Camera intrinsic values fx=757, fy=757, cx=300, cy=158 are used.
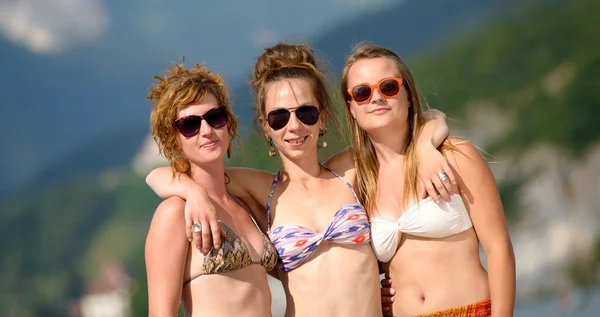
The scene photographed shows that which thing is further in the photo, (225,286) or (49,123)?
(49,123)

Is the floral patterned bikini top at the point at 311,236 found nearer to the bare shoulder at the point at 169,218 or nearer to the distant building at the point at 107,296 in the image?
the bare shoulder at the point at 169,218

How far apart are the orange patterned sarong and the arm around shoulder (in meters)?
1.00

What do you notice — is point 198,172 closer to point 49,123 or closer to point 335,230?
point 335,230

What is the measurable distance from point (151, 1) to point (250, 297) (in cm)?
879

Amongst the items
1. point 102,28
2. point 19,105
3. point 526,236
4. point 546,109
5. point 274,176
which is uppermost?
point 102,28

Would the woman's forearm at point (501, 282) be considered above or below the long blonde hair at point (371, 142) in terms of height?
below

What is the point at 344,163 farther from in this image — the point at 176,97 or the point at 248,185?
the point at 176,97

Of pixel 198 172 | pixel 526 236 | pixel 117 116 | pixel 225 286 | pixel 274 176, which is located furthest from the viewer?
pixel 117 116

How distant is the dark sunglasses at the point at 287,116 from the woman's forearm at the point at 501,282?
0.91 meters

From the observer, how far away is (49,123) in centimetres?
1027

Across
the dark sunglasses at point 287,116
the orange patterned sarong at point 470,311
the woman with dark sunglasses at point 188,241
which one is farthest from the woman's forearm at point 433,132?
the woman with dark sunglasses at point 188,241

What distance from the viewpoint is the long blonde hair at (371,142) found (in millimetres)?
3106

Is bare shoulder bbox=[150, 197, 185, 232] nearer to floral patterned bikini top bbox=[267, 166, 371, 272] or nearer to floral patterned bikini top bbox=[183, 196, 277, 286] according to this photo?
floral patterned bikini top bbox=[183, 196, 277, 286]

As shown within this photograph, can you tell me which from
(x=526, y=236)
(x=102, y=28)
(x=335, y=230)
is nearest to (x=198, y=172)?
(x=335, y=230)
